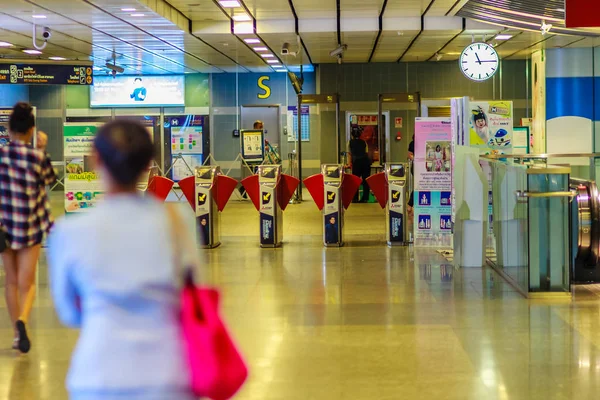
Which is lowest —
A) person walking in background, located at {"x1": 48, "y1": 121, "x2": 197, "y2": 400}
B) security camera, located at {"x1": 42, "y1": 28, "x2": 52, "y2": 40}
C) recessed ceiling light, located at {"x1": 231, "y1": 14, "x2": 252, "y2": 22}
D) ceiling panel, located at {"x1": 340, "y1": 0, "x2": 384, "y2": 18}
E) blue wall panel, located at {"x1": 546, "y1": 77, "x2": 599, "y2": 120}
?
person walking in background, located at {"x1": 48, "y1": 121, "x2": 197, "y2": 400}

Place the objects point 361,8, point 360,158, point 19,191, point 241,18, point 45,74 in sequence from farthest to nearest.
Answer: point 360,158, point 241,18, point 45,74, point 361,8, point 19,191

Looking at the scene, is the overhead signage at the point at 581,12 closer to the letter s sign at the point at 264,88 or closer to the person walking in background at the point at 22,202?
the person walking in background at the point at 22,202

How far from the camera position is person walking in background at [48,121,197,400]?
6.49 ft

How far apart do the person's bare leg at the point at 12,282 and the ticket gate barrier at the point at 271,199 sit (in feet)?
17.8

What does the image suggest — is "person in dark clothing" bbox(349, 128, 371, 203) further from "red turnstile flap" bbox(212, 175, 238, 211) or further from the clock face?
"red turnstile flap" bbox(212, 175, 238, 211)

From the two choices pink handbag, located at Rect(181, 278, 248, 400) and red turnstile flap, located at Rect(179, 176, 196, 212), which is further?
red turnstile flap, located at Rect(179, 176, 196, 212)

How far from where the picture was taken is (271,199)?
34.8 ft

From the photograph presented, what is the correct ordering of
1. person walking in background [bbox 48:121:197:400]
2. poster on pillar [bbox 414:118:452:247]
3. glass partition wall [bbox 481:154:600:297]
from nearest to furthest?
person walking in background [bbox 48:121:197:400] < glass partition wall [bbox 481:154:600:297] < poster on pillar [bbox 414:118:452:247]

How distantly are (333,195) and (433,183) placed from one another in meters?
1.28

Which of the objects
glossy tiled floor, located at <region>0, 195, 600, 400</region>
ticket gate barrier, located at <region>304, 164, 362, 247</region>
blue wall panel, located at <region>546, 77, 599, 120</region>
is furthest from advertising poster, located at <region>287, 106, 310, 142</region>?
glossy tiled floor, located at <region>0, 195, 600, 400</region>

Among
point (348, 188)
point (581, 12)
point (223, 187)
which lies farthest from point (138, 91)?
point (581, 12)

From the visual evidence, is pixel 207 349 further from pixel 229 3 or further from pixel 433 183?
pixel 229 3

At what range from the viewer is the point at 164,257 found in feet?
6.73

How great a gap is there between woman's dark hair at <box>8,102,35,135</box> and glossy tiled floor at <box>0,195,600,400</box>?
143 centimetres
